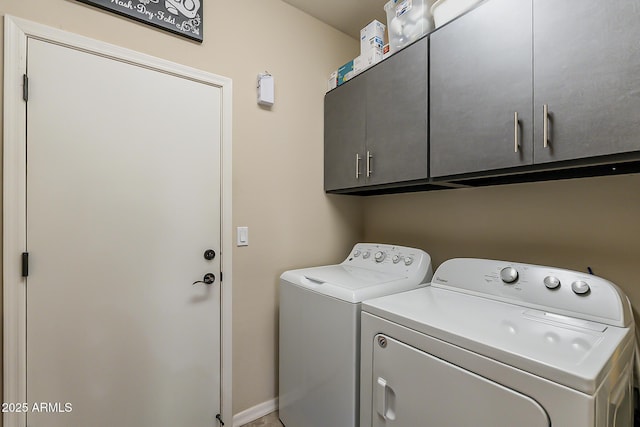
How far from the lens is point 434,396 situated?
929 mm

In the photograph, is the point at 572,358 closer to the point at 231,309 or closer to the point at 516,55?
the point at 516,55

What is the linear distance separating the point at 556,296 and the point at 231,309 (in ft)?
5.21

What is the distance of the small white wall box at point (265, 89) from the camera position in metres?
1.79

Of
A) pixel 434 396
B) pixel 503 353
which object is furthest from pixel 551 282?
pixel 434 396

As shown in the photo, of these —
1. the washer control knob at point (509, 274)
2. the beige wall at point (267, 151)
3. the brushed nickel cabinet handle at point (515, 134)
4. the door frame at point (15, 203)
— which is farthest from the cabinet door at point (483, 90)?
the door frame at point (15, 203)

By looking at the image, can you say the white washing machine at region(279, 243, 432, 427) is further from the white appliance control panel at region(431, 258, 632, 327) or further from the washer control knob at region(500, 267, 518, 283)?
the washer control knob at region(500, 267, 518, 283)

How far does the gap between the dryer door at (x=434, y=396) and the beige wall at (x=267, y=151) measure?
95cm

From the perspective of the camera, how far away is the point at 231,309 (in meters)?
1.73

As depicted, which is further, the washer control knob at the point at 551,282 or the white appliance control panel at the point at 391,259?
the white appliance control panel at the point at 391,259

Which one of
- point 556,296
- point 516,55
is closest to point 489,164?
point 516,55

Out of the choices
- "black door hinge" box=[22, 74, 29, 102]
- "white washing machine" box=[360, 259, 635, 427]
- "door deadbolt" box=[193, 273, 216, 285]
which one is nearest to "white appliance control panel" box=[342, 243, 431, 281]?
"white washing machine" box=[360, 259, 635, 427]

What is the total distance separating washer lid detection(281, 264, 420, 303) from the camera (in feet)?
4.28

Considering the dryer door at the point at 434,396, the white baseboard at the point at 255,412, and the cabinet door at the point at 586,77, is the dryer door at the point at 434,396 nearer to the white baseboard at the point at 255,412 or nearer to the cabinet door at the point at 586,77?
the cabinet door at the point at 586,77

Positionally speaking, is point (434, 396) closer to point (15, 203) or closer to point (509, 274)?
point (509, 274)
